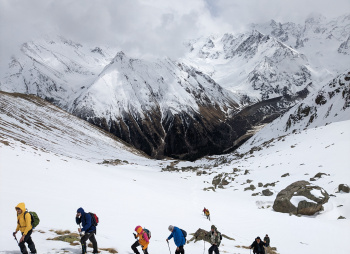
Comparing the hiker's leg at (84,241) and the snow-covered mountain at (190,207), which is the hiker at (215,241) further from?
the hiker's leg at (84,241)

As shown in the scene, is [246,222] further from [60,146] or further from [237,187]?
[60,146]

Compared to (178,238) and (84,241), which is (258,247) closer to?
(178,238)

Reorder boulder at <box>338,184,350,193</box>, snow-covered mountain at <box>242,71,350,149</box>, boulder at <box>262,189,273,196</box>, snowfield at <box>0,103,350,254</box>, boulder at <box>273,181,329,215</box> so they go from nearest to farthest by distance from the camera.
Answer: snowfield at <box>0,103,350,254</box>
boulder at <box>273,181,329,215</box>
boulder at <box>338,184,350,193</box>
boulder at <box>262,189,273,196</box>
snow-covered mountain at <box>242,71,350,149</box>

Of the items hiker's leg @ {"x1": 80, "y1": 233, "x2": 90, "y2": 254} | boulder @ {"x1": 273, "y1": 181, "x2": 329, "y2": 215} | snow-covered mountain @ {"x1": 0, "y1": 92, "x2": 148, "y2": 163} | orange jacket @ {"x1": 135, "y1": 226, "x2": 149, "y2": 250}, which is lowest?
hiker's leg @ {"x1": 80, "y1": 233, "x2": 90, "y2": 254}

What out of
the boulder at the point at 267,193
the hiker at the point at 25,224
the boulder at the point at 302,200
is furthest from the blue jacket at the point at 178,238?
the boulder at the point at 267,193

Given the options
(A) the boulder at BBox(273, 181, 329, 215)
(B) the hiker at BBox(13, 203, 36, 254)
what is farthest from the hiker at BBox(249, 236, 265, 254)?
(A) the boulder at BBox(273, 181, 329, 215)

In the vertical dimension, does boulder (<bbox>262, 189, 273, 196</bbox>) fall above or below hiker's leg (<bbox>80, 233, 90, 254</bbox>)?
above

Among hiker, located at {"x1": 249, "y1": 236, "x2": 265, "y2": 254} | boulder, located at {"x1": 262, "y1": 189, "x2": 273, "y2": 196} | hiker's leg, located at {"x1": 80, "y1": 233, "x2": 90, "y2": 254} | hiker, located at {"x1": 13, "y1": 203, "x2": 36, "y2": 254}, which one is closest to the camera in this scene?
hiker, located at {"x1": 13, "y1": 203, "x2": 36, "y2": 254}

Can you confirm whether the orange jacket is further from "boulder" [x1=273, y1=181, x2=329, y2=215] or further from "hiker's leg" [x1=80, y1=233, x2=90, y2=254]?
"boulder" [x1=273, y1=181, x2=329, y2=215]

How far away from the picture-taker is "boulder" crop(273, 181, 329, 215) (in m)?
30.0

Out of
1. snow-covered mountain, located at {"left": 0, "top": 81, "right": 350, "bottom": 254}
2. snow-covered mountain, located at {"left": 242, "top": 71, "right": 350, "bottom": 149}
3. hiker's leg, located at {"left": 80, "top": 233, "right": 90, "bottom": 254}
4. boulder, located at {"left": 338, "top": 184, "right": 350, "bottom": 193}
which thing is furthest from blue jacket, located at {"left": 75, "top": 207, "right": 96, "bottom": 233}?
snow-covered mountain, located at {"left": 242, "top": 71, "right": 350, "bottom": 149}

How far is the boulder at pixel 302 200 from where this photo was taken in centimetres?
3003

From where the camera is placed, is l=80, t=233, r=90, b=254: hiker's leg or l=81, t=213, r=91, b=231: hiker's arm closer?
l=80, t=233, r=90, b=254: hiker's leg

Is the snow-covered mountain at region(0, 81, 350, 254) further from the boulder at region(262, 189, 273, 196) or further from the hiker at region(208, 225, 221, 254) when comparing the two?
the hiker at region(208, 225, 221, 254)
